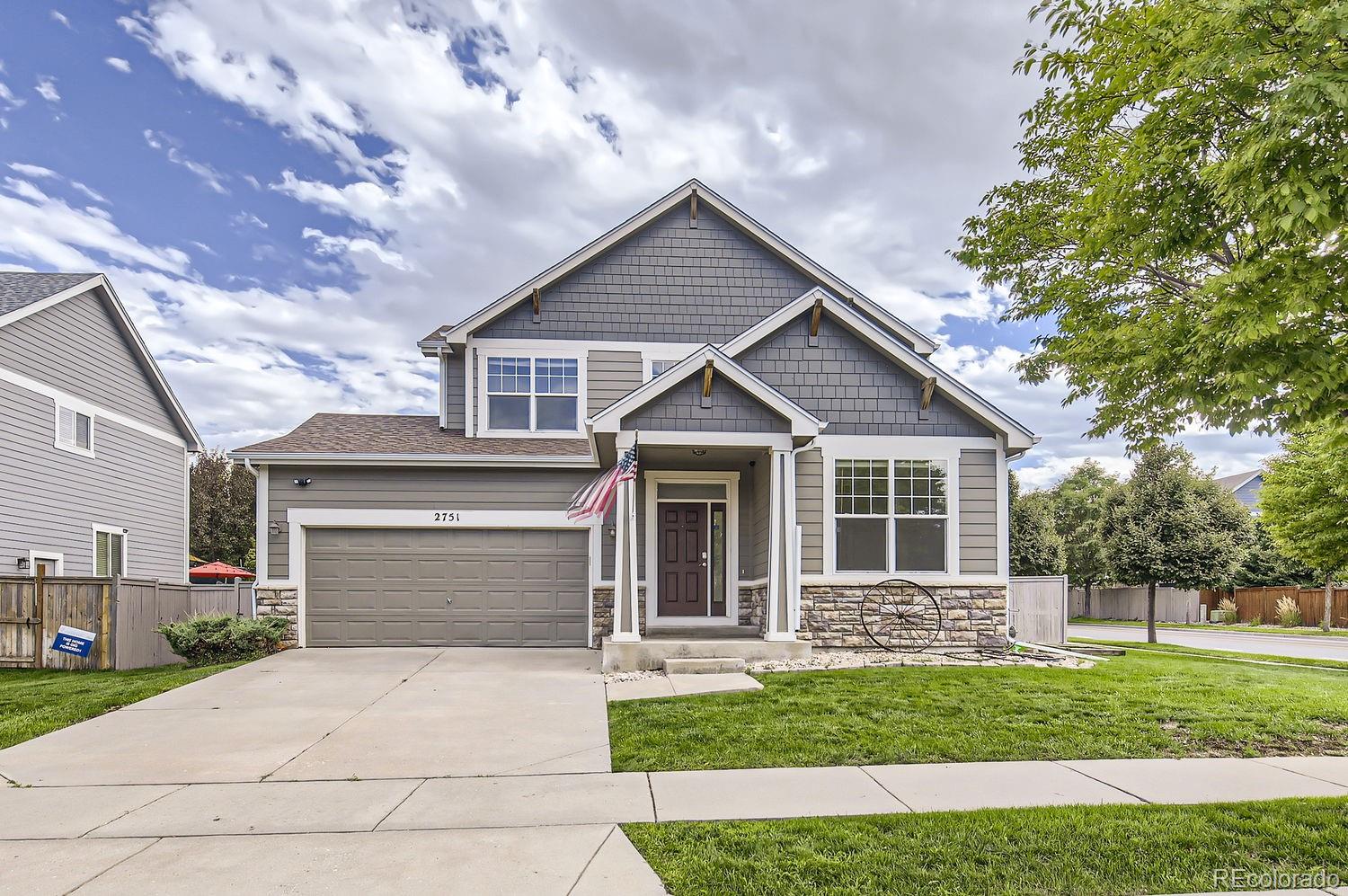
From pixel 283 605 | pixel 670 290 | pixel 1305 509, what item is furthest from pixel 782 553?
pixel 1305 509

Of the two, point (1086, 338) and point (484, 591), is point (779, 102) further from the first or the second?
point (484, 591)

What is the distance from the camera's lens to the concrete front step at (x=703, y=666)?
11.0 meters

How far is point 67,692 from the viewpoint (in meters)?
10.4

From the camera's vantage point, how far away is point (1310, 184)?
4.84 metres

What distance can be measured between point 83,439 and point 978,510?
1792 centimetres

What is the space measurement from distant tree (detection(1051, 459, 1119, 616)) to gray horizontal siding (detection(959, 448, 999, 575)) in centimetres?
1362

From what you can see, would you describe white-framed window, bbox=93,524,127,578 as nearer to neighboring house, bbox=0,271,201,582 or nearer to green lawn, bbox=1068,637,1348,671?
neighboring house, bbox=0,271,201,582

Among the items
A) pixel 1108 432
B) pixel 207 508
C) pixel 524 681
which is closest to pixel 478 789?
pixel 524 681

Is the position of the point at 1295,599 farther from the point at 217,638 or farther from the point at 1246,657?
the point at 217,638

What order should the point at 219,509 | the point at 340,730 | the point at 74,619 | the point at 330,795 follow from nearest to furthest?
1. the point at 330,795
2. the point at 340,730
3. the point at 74,619
4. the point at 219,509

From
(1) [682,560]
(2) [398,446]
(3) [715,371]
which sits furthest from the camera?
(1) [682,560]

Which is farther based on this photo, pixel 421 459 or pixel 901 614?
pixel 421 459

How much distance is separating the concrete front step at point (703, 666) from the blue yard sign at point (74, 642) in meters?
9.02

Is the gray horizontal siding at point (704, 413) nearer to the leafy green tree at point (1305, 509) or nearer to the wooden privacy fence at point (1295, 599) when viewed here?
the leafy green tree at point (1305, 509)
